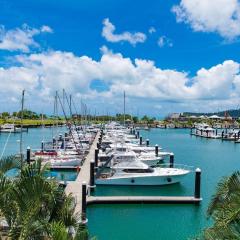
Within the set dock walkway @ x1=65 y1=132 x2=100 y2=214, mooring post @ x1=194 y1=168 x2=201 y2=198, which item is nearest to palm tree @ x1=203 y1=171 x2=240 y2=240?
dock walkway @ x1=65 y1=132 x2=100 y2=214

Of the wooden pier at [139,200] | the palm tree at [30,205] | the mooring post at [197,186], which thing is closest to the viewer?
the palm tree at [30,205]

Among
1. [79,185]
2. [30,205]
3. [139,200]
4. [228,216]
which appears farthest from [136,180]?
[30,205]

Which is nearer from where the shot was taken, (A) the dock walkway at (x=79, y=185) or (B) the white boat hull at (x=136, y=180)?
(A) the dock walkway at (x=79, y=185)

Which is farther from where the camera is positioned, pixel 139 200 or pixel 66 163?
pixel 66 163

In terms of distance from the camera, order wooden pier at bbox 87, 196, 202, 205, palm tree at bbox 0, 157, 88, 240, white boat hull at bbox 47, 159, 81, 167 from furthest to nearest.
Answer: white boat hull at bbox 47, 159, 81, 167 → wooden pier at bbox 87, 196, 202, 205 → palm tree at bbox 0, 157, 88, 240

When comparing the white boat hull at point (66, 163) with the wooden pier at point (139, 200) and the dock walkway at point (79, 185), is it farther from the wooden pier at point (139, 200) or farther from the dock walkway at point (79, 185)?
the wooden pier at point (139, 200)

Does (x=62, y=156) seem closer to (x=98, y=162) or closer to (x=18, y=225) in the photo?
(x=98, y=162)

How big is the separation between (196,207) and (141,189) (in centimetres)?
930

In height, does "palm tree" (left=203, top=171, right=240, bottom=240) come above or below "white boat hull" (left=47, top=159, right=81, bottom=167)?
above

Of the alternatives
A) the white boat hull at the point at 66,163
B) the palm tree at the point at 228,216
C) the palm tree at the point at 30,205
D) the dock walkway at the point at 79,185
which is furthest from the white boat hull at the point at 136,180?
the palm tree at the point at 30,205

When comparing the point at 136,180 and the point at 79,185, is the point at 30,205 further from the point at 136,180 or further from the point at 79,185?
the point at 136,180

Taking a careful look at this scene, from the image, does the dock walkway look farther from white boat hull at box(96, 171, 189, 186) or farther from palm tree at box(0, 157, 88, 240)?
palm tree at box(0, 157, 88, 240)

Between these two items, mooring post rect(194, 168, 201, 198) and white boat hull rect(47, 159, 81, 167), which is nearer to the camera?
mooring post rect(194, 168, 201, 198)

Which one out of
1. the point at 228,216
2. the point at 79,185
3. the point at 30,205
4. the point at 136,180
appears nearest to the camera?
the point at 30,205
